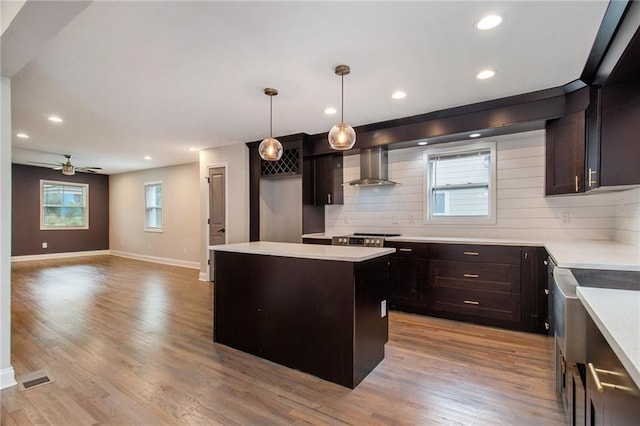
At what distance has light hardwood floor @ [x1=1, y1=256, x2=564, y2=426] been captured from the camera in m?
1.90

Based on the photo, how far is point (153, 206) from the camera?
843 centimetres

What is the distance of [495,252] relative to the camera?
3.35 metres

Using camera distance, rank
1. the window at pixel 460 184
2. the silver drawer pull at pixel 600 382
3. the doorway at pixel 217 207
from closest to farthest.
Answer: the silver drawer pull at pixel 600 382 → the window at pixel 460 184 → the doorway at pixel 217 207

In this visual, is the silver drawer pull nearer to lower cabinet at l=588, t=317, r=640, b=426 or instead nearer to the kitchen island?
lower cabinet at l=588, t=317, r=640, b=426

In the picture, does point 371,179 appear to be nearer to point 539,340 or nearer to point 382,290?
point 382,290

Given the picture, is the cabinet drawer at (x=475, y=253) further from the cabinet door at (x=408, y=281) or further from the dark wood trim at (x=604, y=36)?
the dark wood trim at (x=604, y=36)

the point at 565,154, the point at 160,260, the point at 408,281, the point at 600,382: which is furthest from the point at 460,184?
the point at 160,260

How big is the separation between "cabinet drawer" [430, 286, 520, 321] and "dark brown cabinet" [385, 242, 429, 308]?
0.56 feet

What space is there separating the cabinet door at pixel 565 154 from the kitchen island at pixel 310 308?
2057 millimetres

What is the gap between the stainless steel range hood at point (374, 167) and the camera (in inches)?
173

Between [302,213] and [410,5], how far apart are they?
3367 millimetres

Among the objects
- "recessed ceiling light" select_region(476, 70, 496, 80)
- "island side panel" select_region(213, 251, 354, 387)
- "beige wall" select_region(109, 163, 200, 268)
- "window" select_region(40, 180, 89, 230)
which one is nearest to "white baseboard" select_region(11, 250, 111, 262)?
"beige wall" select_region(109, 163, 200, 268)

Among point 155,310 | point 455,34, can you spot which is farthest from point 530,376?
point 155,310

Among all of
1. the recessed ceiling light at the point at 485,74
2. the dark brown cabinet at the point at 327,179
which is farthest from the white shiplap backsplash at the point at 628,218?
the dark brown cabinet at the point at 327,179
